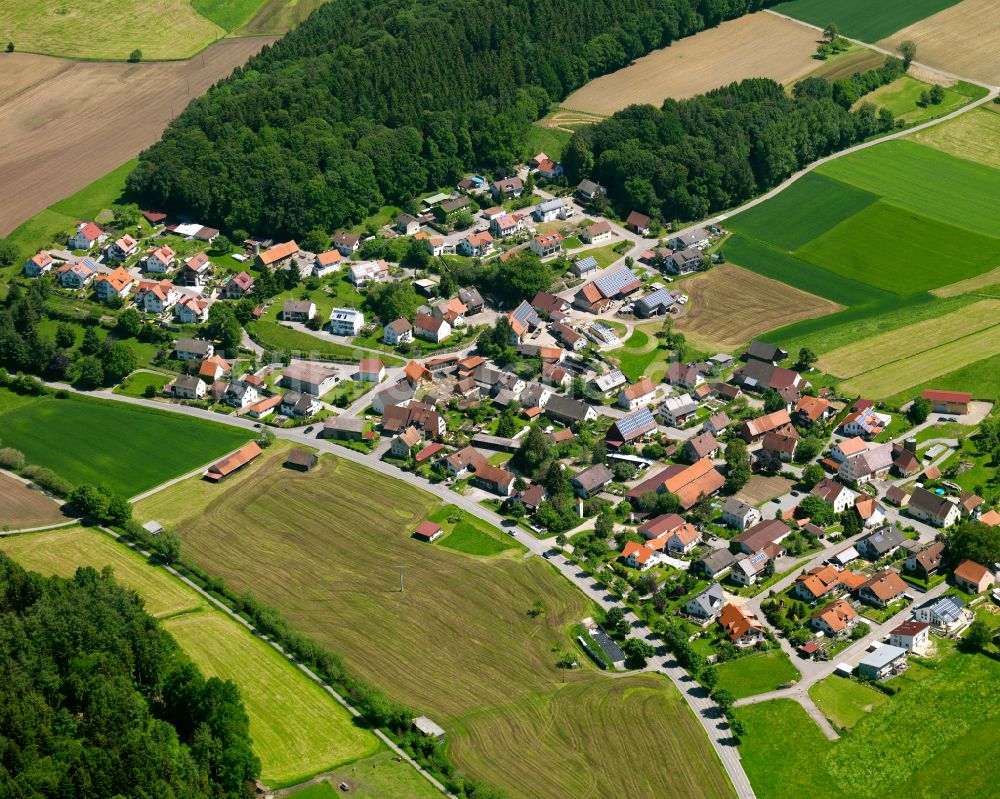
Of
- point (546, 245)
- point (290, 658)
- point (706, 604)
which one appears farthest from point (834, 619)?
point (546, 245)

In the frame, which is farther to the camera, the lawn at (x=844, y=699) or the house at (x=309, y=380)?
the house at (x=309, y=380)

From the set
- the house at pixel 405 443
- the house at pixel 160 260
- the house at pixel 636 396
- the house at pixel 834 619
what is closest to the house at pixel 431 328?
the house at pixel 405 443

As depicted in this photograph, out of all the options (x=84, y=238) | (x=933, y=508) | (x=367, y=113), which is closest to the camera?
(x=933, y=508)

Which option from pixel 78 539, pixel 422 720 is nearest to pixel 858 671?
pixel 422 720

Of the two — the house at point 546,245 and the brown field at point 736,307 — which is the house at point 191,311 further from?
the brown field at point 736,307

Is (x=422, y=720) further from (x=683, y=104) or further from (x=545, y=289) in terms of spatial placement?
(x=683, y=104)

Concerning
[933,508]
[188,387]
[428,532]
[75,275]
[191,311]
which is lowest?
[933,508]

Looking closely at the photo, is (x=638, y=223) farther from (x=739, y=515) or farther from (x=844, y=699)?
(x=844, y=699)
